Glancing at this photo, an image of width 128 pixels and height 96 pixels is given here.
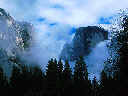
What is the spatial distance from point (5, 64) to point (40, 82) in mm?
85774

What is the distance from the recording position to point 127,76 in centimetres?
1414

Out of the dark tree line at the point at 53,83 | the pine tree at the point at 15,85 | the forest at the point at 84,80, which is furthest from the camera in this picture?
the pine tree at the point at 15,85

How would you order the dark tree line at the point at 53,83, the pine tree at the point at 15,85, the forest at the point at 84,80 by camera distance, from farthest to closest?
the pine tree at the point at 15,85 < the dark tree line at the point at 53,83 < the forest at the point at 84,80

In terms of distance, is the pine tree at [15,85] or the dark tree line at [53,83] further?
the pine tree at [15,85]

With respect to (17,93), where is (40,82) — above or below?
above

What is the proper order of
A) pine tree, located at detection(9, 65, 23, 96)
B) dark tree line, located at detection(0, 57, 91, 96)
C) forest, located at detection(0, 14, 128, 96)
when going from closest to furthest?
forest, located at detection(0, 14, 128, 96), dark tree line, located at detection(0, 57, 91, 96), pine tree, located at detection(9, 65, 23, 96)

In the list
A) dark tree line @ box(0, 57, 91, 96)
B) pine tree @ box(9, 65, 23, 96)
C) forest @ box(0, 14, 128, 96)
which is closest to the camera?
forest @ box(0, 14, 128, 96)

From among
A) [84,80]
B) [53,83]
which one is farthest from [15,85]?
[84,80]

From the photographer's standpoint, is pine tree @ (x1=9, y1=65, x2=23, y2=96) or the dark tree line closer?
the dark tree line

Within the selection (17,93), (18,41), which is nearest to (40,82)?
(17,93)

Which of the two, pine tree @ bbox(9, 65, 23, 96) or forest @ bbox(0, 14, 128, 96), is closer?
forest @ bbox(0, 14, 128, 96)

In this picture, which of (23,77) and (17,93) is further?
(23,77)

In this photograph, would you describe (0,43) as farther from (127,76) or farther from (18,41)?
(127,76)

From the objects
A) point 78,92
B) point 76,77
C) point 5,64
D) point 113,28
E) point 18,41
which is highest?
point 18,41
